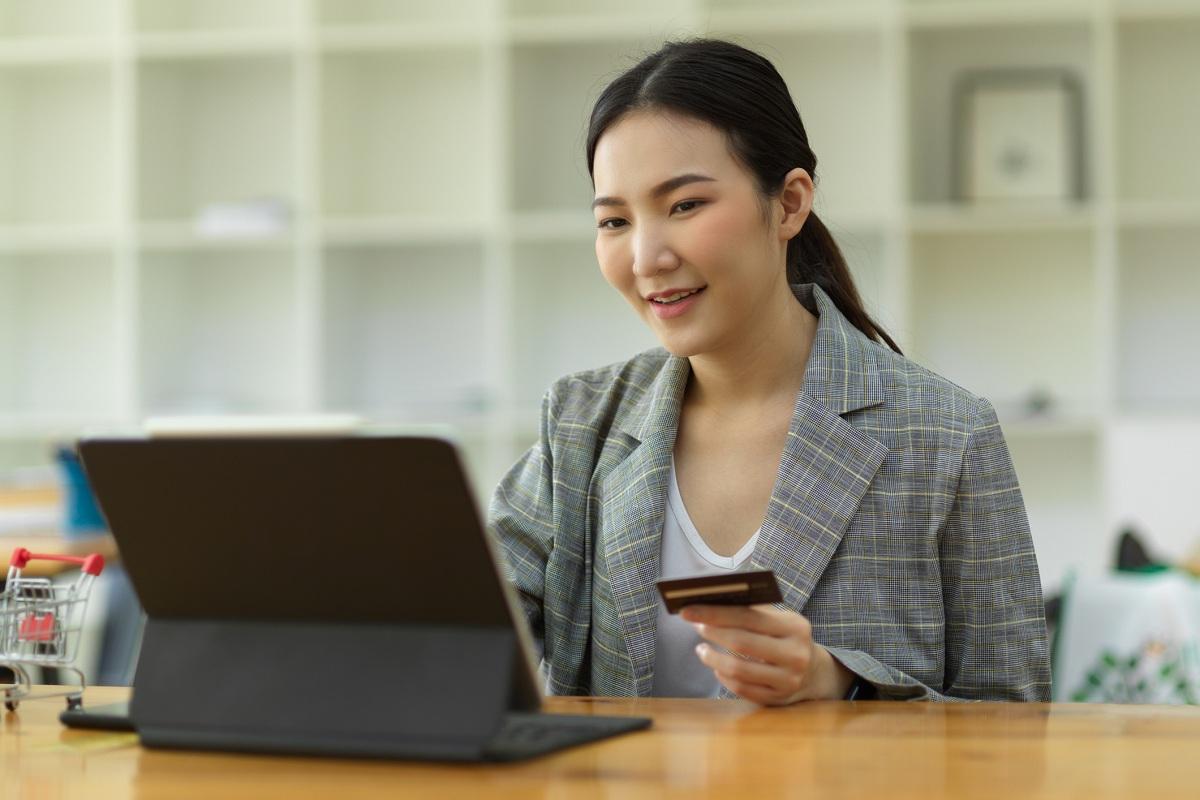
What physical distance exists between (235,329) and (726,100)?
11.6ft

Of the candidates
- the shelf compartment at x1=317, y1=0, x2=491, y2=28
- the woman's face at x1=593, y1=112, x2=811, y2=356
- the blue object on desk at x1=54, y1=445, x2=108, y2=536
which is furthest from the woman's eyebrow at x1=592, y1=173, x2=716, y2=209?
the shelf compartment at x1=317, y1=0, x2=491, y2=28

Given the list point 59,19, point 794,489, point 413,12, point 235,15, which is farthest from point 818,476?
point 59,19

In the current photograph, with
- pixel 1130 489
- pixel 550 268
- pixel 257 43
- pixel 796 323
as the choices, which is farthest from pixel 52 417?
pixel 796 323

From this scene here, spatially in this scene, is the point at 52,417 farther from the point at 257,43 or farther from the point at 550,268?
the point at 550,268

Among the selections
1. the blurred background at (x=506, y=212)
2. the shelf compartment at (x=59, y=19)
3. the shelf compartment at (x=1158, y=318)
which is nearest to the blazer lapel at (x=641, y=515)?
the blurred background at (x=506, y=212)

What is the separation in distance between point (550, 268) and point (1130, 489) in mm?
1838

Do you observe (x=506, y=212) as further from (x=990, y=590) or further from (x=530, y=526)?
(x=990, y=590)

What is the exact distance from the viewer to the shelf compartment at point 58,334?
5.01 metres

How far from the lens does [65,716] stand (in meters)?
1.19

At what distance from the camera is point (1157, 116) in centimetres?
444

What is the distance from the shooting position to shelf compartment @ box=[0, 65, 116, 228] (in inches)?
197

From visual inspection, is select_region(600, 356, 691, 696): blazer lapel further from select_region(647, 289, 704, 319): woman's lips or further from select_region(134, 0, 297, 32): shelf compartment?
select_region(134, 0, 297, 32): shelf compartment

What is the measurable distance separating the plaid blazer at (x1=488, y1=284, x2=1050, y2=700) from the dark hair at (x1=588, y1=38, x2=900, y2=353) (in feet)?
0.70

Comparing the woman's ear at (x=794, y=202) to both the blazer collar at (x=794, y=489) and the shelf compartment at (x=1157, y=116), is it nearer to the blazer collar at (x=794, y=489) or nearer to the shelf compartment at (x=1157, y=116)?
the blazer collar at (x=794, y=489)
